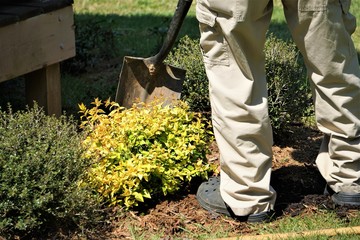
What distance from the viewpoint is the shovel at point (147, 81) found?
5.41 meters

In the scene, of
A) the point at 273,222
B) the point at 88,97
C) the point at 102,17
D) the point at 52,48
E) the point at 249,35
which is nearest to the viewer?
the point at 249,35

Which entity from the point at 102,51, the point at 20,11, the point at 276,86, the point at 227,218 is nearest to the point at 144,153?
the point at 227,218

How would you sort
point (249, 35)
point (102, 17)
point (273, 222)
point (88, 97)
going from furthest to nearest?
point (102, 17), point (88, 97), point (273, 222), point (249, 35)

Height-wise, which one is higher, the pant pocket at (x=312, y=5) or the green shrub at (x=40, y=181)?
the pant pocket at (x=312, y=5)

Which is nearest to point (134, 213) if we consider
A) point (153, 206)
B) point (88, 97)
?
point (153, 206)

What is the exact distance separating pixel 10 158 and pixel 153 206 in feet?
3.18

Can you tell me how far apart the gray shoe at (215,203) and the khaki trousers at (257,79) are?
0.16 feet

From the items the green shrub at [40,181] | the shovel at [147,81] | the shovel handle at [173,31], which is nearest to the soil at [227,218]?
the green shrub at [40,181]

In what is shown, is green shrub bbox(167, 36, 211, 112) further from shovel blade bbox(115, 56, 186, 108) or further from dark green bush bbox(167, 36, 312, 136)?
shovel blade bbox(115, 56, 186, 108)

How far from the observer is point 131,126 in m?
4.85

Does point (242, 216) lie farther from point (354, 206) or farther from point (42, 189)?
point (42, 189)

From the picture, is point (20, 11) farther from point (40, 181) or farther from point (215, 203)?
point (215, 203)

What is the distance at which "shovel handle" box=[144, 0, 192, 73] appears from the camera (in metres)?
4.75

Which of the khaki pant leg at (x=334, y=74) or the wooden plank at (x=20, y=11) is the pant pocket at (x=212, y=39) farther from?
the wooden plank at (x=20, y=11)
